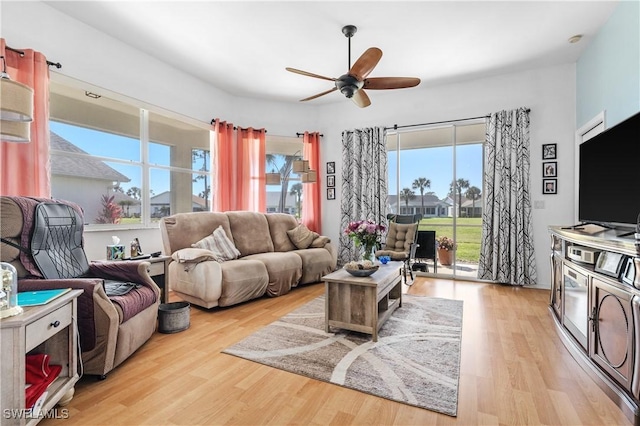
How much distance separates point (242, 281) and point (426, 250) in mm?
3137

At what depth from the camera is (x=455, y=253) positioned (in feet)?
16.0

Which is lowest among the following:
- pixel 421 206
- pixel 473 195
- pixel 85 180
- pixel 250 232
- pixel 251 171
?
pixel 250 232

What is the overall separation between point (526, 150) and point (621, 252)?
9.99 ft

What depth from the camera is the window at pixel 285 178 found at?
19.0ft

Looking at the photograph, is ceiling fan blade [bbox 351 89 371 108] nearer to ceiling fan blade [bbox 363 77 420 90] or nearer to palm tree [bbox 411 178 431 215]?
ceiling fan blade [bbox 363 77 420 90]

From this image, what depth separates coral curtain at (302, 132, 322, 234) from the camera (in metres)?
5.69

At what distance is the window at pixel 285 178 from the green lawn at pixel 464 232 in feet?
7.94

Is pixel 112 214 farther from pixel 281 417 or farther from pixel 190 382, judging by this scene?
pixel 281 417

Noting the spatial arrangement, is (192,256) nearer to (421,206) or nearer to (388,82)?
(388,82)

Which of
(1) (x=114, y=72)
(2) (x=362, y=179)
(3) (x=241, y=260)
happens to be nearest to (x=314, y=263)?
(3) (x=241, y=260)

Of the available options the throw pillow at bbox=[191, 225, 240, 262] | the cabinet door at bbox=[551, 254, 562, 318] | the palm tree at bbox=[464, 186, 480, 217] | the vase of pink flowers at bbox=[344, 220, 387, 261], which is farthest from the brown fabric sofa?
the cabinet door at bbox=[551, 254, 562, 318]

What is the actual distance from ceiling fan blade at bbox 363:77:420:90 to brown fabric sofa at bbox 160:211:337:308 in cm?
231

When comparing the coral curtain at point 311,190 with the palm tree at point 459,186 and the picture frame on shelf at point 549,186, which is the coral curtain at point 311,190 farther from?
the picture frame on shelf at point 549,186

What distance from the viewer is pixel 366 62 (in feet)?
9.26
